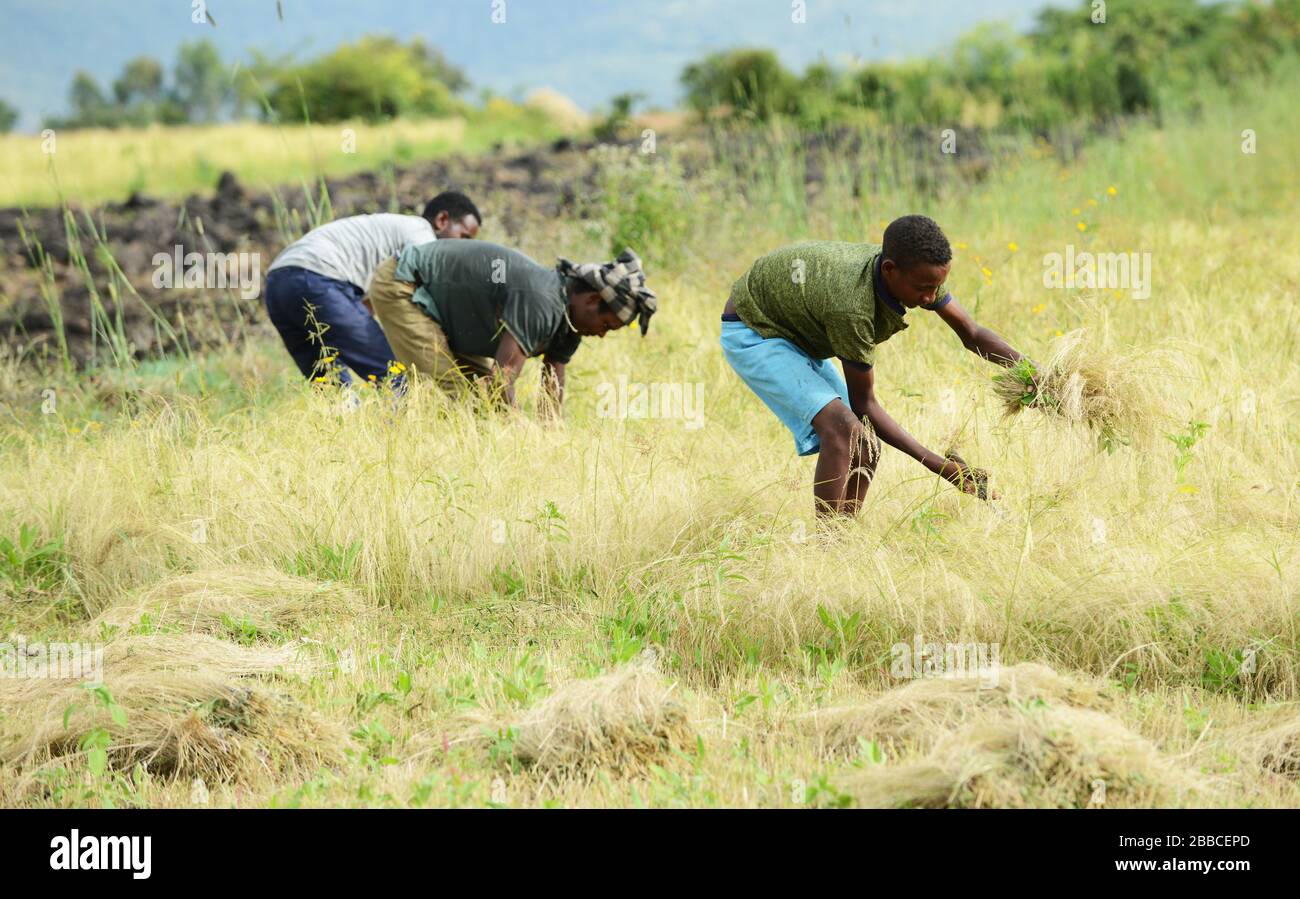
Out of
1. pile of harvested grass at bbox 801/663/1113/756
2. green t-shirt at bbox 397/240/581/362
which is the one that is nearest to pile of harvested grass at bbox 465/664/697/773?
pile of harvested grass at bbox 801/663/1113/756

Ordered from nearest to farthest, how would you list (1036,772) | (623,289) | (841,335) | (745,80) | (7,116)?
(1036,772) < (841,335) < (623,289) < (745,80) < (7,116)

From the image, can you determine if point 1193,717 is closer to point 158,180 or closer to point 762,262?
point 762,262

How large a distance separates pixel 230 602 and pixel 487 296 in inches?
78.1

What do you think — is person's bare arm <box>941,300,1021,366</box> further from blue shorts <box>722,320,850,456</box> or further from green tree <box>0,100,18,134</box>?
green tree <box>0,100,18,134</box>

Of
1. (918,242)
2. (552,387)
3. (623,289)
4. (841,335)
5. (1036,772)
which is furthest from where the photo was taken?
(552,387)

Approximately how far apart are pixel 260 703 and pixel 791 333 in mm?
2268

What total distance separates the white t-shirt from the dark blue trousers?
6cm

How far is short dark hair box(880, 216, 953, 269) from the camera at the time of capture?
4246mm

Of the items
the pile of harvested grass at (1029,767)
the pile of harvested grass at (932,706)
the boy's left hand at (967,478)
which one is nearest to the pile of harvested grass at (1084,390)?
the boy's left hand at (967,478)

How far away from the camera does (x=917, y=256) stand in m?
4.26

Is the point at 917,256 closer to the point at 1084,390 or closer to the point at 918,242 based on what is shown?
the point at 918,242

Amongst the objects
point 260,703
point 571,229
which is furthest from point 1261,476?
point 571,229

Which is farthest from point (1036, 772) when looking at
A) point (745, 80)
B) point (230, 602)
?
point (745, 80)

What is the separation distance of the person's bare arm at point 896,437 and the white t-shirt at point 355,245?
2.58 meters
